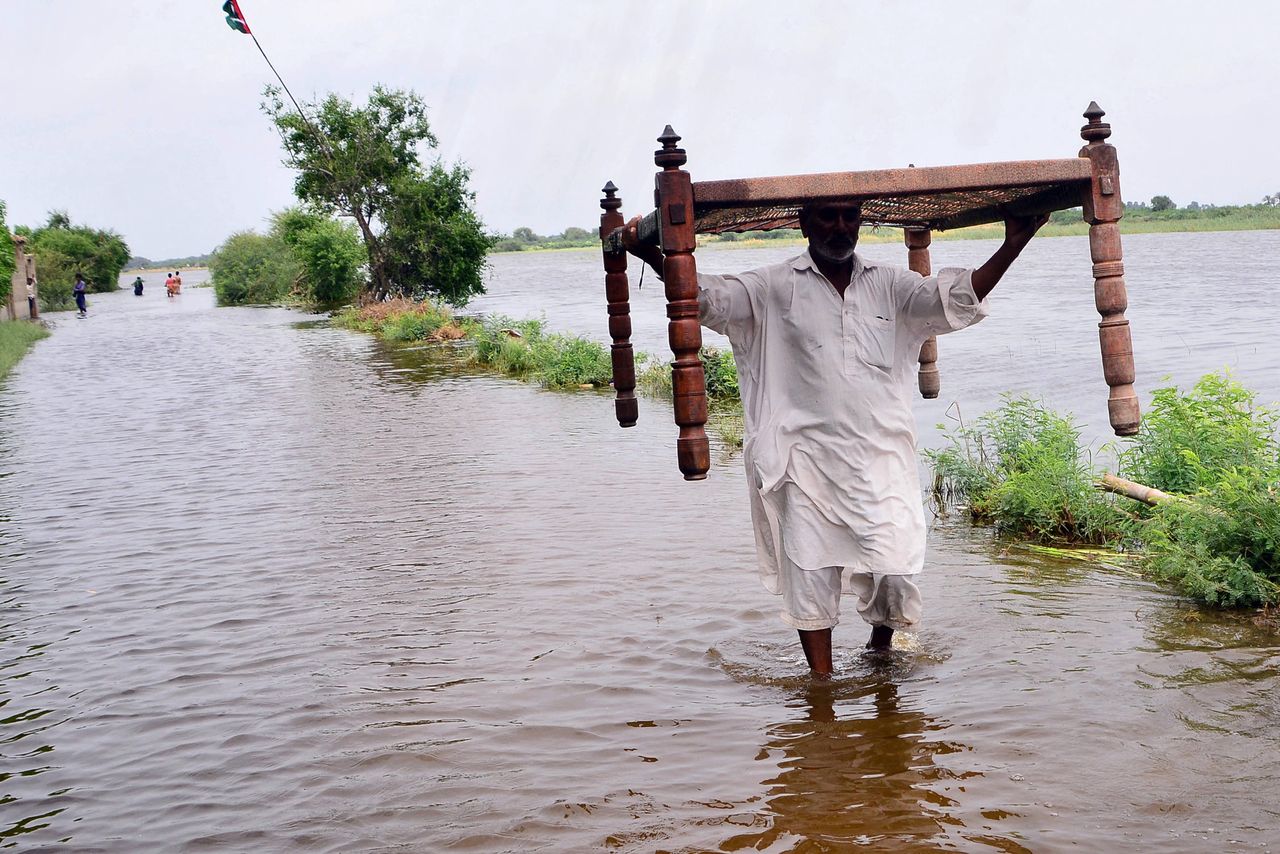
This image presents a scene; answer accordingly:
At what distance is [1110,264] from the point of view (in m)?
4.33

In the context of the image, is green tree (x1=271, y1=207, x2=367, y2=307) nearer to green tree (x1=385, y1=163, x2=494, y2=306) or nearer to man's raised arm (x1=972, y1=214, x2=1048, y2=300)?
green tree (x1=385, y1=163, x2=494, y2=306)

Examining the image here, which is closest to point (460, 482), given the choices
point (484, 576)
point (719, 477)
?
point (719, 477)

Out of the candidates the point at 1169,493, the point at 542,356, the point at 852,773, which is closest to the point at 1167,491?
the point at 1169,493

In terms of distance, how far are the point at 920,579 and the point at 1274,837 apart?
322 cm

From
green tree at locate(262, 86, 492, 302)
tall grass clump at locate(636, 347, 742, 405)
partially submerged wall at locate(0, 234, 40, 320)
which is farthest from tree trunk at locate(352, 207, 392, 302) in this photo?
tall grass clump at locate(636, 347, 742, 405)

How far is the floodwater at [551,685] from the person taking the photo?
364 cm

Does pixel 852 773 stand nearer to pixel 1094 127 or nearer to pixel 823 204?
pixel 823 204

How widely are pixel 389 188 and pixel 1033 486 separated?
30.6m

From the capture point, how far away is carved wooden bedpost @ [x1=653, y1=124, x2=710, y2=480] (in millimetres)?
3971

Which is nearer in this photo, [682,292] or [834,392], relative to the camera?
[682,292]

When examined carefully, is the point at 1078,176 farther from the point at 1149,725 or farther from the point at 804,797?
the point at 804,797

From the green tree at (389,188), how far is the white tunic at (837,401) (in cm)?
3106

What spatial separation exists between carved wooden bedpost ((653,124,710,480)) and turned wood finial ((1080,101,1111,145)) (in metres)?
1.44

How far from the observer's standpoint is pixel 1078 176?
13.7 ft
